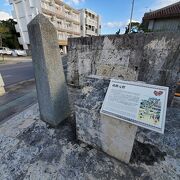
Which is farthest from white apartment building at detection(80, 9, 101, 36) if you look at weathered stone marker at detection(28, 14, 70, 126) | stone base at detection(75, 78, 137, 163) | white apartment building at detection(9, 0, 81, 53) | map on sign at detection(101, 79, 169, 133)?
map on sign at detection(101, 79, 169, 133)

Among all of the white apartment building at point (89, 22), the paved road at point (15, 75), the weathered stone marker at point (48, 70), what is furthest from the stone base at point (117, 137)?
the white apartment building at point (89, 22)

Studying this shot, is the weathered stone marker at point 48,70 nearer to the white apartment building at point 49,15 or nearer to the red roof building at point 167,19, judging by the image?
the red roof building at point 167,19

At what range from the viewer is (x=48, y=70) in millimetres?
2178

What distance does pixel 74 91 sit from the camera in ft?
15.4

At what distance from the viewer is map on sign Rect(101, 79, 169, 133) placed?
128 centimetres

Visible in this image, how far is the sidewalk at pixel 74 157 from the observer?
1.63 meters

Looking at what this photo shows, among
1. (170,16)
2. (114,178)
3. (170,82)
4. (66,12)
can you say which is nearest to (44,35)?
(114,178)

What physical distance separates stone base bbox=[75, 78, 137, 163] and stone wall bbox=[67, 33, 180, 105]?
1.72 metres

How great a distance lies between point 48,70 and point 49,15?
2907 centimetres

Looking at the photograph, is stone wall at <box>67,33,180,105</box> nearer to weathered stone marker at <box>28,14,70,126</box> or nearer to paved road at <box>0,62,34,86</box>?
weathered stone marker at <box>28,14,70,126</box>

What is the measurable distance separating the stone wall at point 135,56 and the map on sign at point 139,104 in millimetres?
1882

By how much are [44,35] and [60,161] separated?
2150 mm

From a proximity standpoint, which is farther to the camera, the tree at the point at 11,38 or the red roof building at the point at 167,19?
the tree at the point at 11,38

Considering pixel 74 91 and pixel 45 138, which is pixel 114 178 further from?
pixel 74 91
